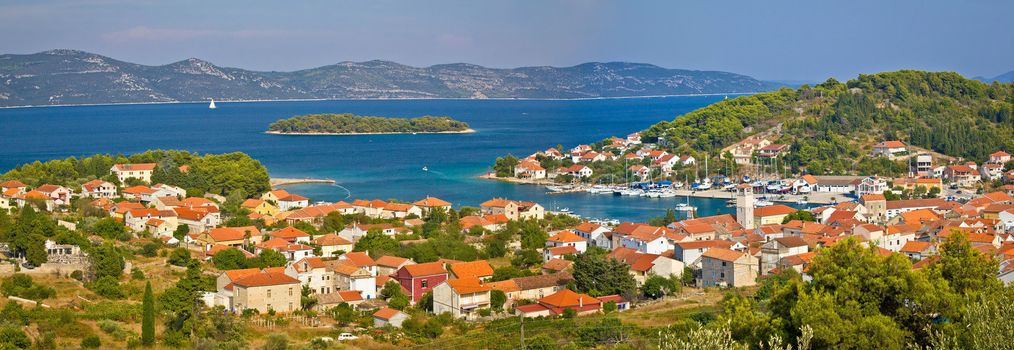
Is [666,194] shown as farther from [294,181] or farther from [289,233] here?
[289,233]

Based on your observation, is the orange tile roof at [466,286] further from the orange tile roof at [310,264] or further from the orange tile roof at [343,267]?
the orange tile roof at [310,264]

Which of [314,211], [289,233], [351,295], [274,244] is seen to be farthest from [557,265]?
[314,211]

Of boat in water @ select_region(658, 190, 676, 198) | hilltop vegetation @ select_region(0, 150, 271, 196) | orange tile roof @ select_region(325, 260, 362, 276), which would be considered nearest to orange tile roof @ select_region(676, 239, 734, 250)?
orange tile roof @ select_region(325, 260, 362, 276)

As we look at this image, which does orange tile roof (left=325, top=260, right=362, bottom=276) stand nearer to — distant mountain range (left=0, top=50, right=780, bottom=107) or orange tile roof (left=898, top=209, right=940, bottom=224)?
orange tile roof (left=898, top=209, right=940, bottom=224)

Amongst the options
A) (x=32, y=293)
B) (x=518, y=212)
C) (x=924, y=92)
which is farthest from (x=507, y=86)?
(x=32, y=293)

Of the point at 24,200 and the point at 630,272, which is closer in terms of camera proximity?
the point at 630,272

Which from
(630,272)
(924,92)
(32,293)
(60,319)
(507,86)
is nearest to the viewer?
(60,319)

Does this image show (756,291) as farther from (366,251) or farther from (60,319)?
(60,319)
